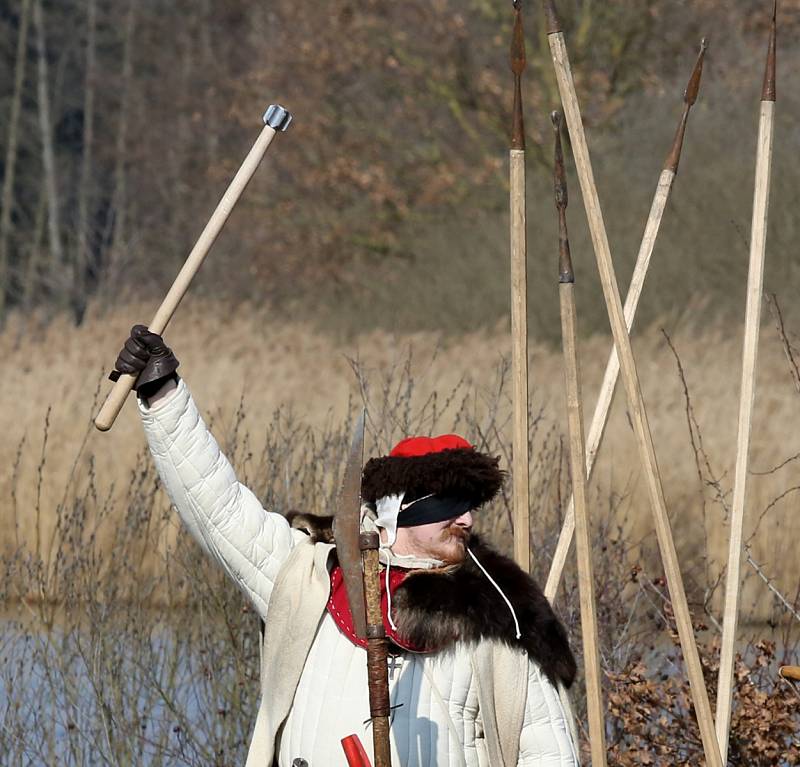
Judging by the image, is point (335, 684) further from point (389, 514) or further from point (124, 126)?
point (124, 126)

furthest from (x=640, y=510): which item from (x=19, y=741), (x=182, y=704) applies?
(x=19, y=741)

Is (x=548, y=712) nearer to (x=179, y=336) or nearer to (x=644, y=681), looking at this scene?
(x=644, y=681)

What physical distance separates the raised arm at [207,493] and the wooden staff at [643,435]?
2.41 feet

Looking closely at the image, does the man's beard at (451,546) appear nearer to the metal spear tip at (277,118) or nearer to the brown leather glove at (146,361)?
the brown leather glove at (146,361)

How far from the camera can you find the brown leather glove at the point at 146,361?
2916mm

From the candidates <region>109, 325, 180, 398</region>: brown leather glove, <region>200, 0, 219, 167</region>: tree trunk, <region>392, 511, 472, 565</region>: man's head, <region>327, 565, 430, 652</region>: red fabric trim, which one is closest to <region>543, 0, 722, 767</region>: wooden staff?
<region>392, 511, 472, 565</region>: man's head

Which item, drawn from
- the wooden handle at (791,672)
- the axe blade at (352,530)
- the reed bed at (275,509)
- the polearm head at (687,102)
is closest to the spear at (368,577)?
the axe blade at (352,530)

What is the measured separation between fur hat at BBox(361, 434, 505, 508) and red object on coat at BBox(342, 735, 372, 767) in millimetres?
472

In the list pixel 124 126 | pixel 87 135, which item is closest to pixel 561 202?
pixel 124 126

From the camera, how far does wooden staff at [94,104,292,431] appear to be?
2.92 metres

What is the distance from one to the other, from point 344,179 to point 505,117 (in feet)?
10.8

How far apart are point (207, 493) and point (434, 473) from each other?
0.39 m

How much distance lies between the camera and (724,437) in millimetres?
9867

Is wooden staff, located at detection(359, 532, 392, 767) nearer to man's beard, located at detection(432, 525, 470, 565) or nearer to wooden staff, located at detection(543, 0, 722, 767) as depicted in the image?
man's beard, located at detection(432, 525, 470, 565)
